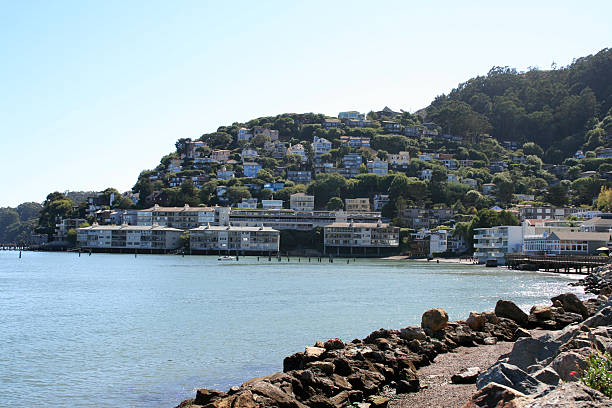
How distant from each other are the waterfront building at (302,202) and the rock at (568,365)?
4524 inches

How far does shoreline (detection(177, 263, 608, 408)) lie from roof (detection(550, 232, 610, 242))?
5638 cm

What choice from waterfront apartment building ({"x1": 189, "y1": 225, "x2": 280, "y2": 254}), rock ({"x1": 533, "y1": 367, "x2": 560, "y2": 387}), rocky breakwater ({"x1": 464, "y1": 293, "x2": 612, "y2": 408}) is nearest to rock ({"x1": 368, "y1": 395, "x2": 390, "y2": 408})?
rocky breakwater ({"x1": 464, "y1": 293, "x2": 612, "y2": 408})

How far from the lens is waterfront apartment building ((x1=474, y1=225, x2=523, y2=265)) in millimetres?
81250

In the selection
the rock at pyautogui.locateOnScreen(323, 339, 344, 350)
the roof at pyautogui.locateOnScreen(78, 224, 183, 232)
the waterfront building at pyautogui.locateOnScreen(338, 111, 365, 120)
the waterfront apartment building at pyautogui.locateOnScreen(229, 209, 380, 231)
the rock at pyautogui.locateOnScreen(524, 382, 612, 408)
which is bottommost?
the rock at pyautogui.locateOnScreen(323, 339, 344, 350)

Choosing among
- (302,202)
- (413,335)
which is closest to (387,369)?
(413,335)

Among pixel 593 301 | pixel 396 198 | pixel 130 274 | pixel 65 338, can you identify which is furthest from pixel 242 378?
pixel 396 198

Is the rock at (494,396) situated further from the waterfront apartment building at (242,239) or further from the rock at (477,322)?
the waterfront apartment building at (242,239)

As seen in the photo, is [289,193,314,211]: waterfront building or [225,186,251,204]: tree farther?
[225,186,251,204]: tree

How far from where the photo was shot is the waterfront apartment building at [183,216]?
117188mm

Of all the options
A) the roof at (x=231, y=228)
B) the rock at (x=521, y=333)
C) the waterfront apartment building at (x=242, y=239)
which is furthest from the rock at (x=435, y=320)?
the roof at (x=231, y=228)

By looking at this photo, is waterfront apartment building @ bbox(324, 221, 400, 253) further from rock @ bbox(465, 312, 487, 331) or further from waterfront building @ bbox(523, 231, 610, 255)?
rock @ bbox(465, 312, 487, 331)

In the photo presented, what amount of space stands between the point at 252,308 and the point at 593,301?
1568 centimetres

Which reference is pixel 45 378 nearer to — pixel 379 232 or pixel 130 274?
pixel 130 274

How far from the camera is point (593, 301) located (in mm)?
27281
